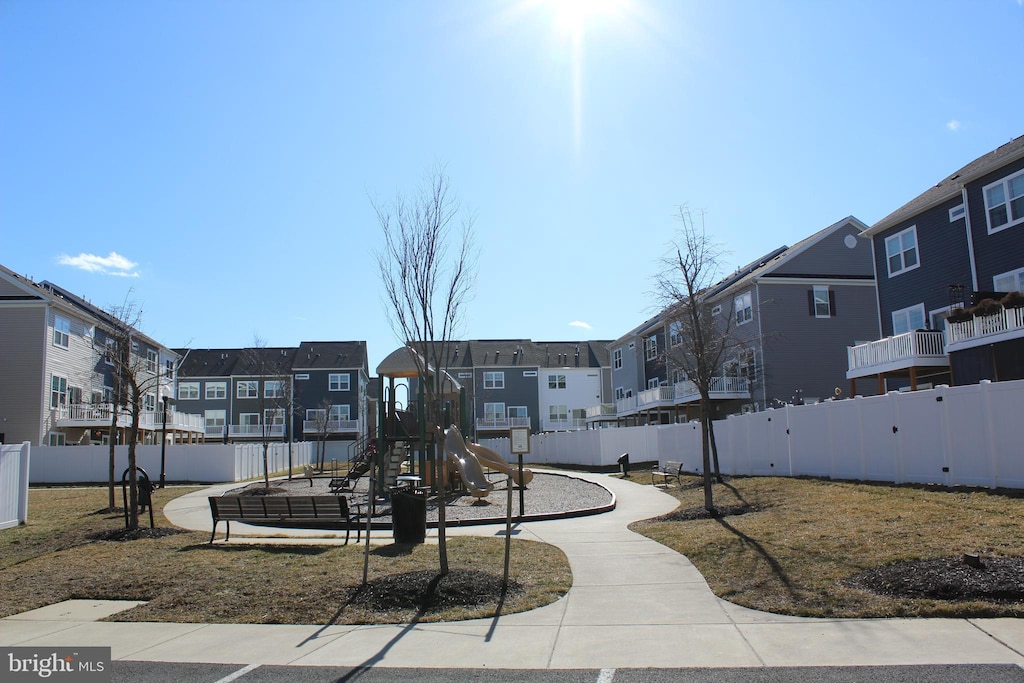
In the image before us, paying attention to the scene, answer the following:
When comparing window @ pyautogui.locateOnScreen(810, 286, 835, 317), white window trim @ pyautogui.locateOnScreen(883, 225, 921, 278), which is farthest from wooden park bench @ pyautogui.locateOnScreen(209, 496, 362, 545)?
window @ pyautogui.locateOnScreen(810, 286, 835, 317)

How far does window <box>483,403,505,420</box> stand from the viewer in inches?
2584

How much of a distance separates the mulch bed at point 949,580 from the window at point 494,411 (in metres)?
57.4

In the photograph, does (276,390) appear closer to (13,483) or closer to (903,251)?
(13,483)

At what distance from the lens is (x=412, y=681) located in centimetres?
598

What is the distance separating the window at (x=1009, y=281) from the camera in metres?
23.2

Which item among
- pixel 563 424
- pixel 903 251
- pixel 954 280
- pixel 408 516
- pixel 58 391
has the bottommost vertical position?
pixel 408 516

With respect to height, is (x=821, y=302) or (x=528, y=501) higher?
(x=821, y=302)

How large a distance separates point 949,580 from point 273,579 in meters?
7.93

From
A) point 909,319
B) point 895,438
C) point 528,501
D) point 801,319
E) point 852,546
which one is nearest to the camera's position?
point 852,546

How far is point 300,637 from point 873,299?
36.4 meters

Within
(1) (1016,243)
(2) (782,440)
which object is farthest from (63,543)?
(1) (1016,243)

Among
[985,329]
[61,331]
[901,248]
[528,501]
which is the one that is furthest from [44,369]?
[985,329]

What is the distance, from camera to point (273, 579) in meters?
9.78

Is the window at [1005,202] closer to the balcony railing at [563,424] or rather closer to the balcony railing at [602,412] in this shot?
the balcony railing at [602,412]
